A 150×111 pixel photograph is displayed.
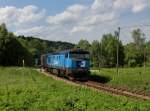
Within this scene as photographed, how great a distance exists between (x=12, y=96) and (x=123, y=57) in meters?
121

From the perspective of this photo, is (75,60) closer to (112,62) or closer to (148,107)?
(148,107)

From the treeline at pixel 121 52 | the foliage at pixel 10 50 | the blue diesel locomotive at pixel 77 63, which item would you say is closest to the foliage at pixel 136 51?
the treeline at pixel 121 52

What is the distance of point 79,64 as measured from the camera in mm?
43438

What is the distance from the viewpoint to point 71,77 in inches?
1775

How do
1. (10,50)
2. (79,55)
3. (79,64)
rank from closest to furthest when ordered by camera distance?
(79,64), (79,55), (10,50)

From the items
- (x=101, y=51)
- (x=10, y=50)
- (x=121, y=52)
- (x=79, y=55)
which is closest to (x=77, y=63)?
(x=79, y=55)

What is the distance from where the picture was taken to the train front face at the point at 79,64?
4312 cm

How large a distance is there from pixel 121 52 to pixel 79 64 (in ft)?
330

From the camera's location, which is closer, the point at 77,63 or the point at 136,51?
the point at 77,63

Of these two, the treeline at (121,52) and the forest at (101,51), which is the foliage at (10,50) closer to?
the forest at (101,51)

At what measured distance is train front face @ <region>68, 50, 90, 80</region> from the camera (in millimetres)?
43125

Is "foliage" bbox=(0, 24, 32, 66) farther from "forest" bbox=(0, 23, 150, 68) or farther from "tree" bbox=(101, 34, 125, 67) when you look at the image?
"tree" bbox=(101, 34, 125, 67)

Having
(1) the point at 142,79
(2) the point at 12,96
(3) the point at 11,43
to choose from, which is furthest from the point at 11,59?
(2) the point at 12,96

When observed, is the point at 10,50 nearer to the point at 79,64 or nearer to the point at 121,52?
the point at 121,52
